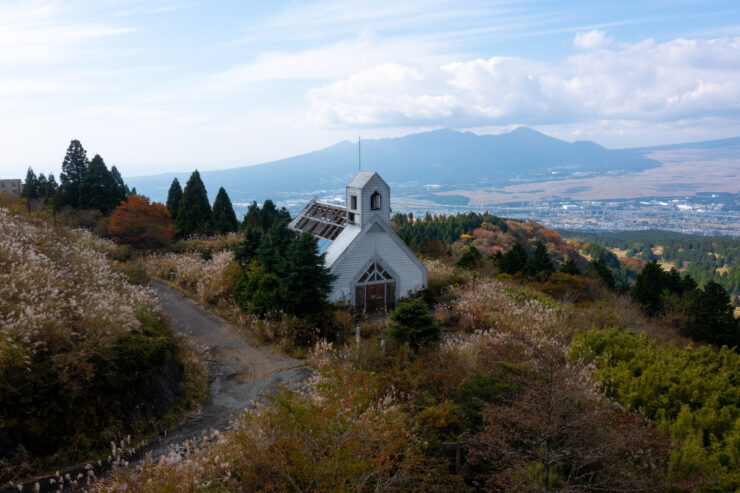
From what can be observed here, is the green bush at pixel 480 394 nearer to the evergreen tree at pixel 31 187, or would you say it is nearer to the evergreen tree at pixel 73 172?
the evergreen tree at pixel 73 172

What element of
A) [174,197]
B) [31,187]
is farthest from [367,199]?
[31,187]

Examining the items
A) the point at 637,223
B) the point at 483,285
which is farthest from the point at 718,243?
the point at 483,285

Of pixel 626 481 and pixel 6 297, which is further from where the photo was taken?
pixel 6 297

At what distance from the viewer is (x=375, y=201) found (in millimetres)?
19125

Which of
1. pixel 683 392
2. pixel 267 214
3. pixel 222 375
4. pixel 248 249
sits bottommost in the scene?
pixel 222 375

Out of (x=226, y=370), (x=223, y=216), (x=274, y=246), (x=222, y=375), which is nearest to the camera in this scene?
(x=222, y=375)

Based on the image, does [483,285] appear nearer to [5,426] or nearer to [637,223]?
[5,426]

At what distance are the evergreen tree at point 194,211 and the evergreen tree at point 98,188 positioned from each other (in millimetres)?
4391

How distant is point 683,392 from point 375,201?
1249 centimetres

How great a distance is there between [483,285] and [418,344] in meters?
8.69

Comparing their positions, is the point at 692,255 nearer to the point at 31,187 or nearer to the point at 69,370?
the point at 31,187

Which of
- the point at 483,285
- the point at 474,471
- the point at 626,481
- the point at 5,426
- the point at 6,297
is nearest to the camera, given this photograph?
the point at 626,481

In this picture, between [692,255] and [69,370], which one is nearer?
[69,370]

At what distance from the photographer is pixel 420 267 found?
2031 cm
